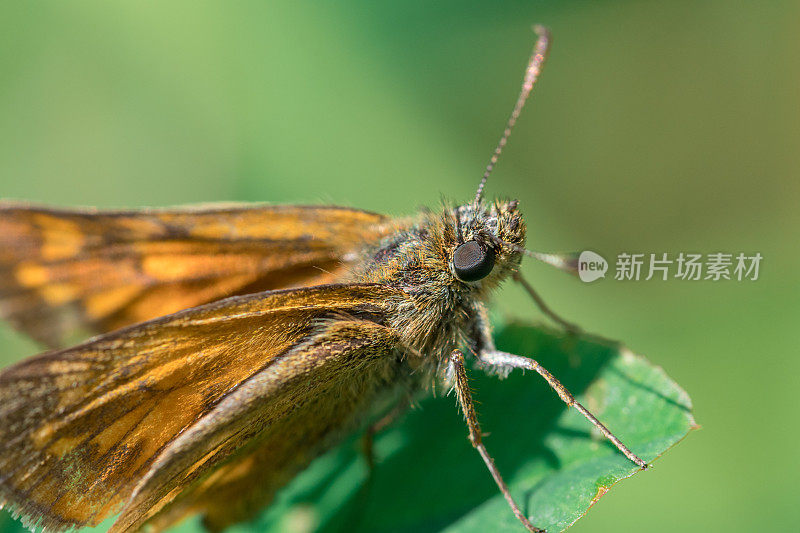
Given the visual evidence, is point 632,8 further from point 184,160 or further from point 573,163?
point 184,160

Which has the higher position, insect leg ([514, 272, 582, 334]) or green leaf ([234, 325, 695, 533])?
insect leg ([514, 272, 582, 334])

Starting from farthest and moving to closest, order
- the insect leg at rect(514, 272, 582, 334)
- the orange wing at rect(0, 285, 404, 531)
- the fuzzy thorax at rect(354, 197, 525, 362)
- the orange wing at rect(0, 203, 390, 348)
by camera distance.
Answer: the insect leg at rect(514, 272, 582, 334) → the orange wing at rect(0, 203, 390, 348) → the fuzzy thorax at rect(354, 197, 525, 362) → the orange wing at rect(0, 285, 404, 531)

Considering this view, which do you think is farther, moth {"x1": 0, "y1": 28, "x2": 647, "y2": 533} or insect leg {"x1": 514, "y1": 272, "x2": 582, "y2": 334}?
insect leg {"x1": 514, "y1": 272, "x2": 582, "y2": 334}

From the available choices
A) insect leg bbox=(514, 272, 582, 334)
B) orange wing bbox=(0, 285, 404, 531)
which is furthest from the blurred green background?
orange wing bbox=(0, 285, 404, 531)

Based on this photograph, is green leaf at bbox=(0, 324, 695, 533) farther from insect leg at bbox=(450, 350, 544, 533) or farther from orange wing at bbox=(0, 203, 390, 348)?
orange wing at bbox=(0, 203, 390, 348)

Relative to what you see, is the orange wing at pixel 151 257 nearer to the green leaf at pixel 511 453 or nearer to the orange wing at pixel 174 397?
the orange wing at pixel 174 397

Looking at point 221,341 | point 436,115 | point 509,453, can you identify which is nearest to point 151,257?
point 221,341

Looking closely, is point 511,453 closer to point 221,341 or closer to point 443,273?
point 443,273

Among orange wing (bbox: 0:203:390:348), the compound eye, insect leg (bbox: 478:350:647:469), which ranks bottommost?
insect leg (bbox: 478:350:647:469)

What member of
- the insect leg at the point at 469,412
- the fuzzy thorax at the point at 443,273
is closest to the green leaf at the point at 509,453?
the insect leg at the point at 469,412
